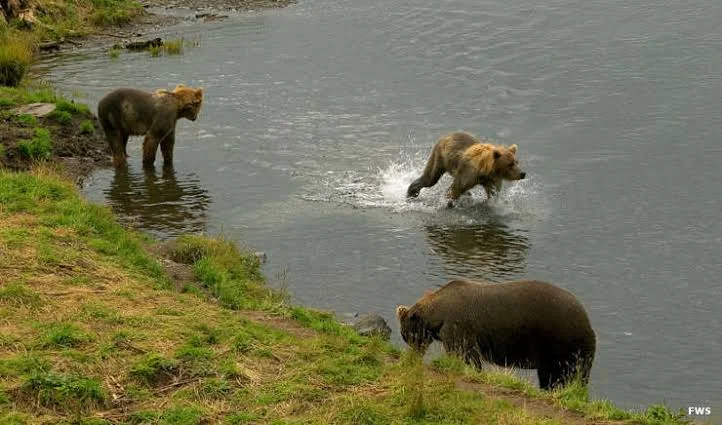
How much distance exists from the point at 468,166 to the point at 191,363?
973 centimetres

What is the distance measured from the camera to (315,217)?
17734 millimetres

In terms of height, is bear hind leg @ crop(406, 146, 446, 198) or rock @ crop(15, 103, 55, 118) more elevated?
rock @ crop(15, 103, 55, 118)

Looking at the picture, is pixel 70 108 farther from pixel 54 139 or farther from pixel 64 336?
pixel 64 336

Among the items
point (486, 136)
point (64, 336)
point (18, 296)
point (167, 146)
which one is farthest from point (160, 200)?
point (64, 336)

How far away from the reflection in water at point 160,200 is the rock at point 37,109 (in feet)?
7.12

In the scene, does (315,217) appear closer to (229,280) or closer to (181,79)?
(229,280)

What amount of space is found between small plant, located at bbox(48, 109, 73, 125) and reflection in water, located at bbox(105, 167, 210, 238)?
186 centimetres

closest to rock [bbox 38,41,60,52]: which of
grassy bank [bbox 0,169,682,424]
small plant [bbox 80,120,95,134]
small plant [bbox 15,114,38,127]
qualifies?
small plant [bbox 80,120,95,134]

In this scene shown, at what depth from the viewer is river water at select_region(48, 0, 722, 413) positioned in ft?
47.8

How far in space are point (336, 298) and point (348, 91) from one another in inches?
506

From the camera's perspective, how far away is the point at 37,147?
18641 mm

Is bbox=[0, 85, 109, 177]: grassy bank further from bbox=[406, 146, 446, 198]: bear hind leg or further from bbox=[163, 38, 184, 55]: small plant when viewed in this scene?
bbox=[163, 38, 184, 55]: small plant

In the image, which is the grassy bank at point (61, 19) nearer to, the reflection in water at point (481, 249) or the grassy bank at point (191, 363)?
the reflection in water at point (481, 249)

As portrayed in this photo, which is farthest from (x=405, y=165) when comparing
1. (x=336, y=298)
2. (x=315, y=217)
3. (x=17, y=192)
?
(x=17, y=192)
